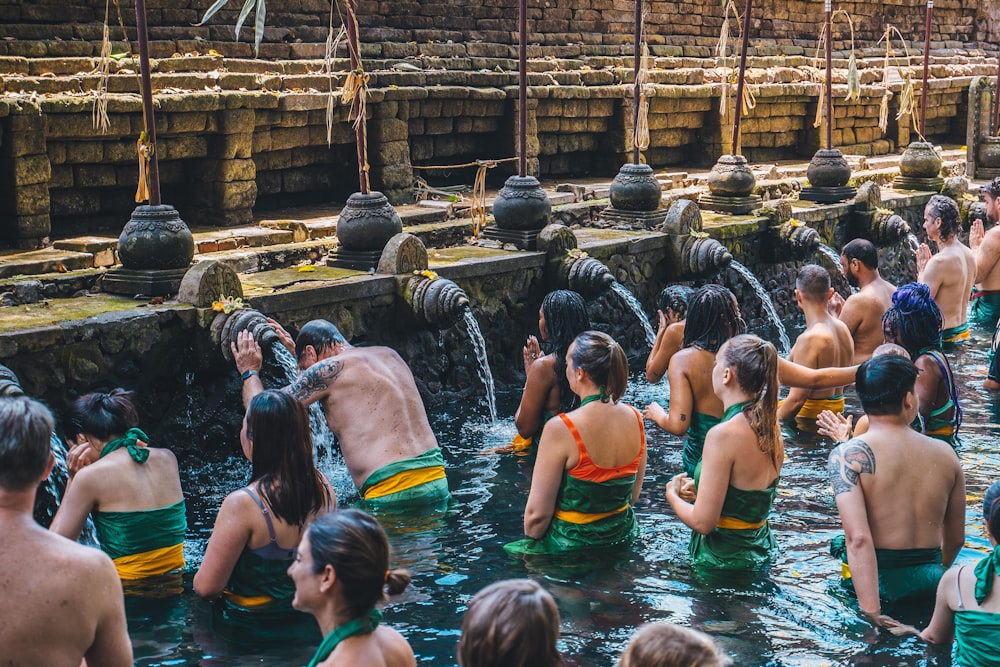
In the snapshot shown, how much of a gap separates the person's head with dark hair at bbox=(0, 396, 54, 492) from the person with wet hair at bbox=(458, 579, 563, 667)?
1.27 meters

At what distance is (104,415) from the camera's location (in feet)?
16.0

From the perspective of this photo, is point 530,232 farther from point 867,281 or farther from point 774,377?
point 774,377

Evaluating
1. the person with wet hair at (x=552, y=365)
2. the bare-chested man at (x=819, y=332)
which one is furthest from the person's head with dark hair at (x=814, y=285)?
the person with wet hair at (x=552, y=365)

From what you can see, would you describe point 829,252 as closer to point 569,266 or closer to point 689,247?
point 689,247

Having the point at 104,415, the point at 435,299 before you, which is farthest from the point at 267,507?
the point at 435,299

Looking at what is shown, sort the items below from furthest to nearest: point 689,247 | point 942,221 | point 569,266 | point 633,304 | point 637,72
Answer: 1. point 637,72
2. point 689,247
3. point 633,304
4. point 569,266
5. point 942,221

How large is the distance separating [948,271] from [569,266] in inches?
120

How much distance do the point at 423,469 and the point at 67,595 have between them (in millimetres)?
3116

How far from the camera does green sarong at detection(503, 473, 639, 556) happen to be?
516cm

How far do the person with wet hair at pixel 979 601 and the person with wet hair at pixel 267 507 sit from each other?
90.6 inches

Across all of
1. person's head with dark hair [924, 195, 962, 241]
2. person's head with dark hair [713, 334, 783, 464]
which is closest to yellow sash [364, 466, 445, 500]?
person's head with dark hair [713, 334, 783, 464]

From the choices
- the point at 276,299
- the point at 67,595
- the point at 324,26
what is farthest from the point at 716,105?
the point at 67,595

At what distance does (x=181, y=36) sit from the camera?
1162cm

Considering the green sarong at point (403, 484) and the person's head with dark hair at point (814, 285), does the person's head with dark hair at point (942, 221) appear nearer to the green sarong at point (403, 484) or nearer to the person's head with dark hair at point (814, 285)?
the person's head with dark hair at point (814, 285)
